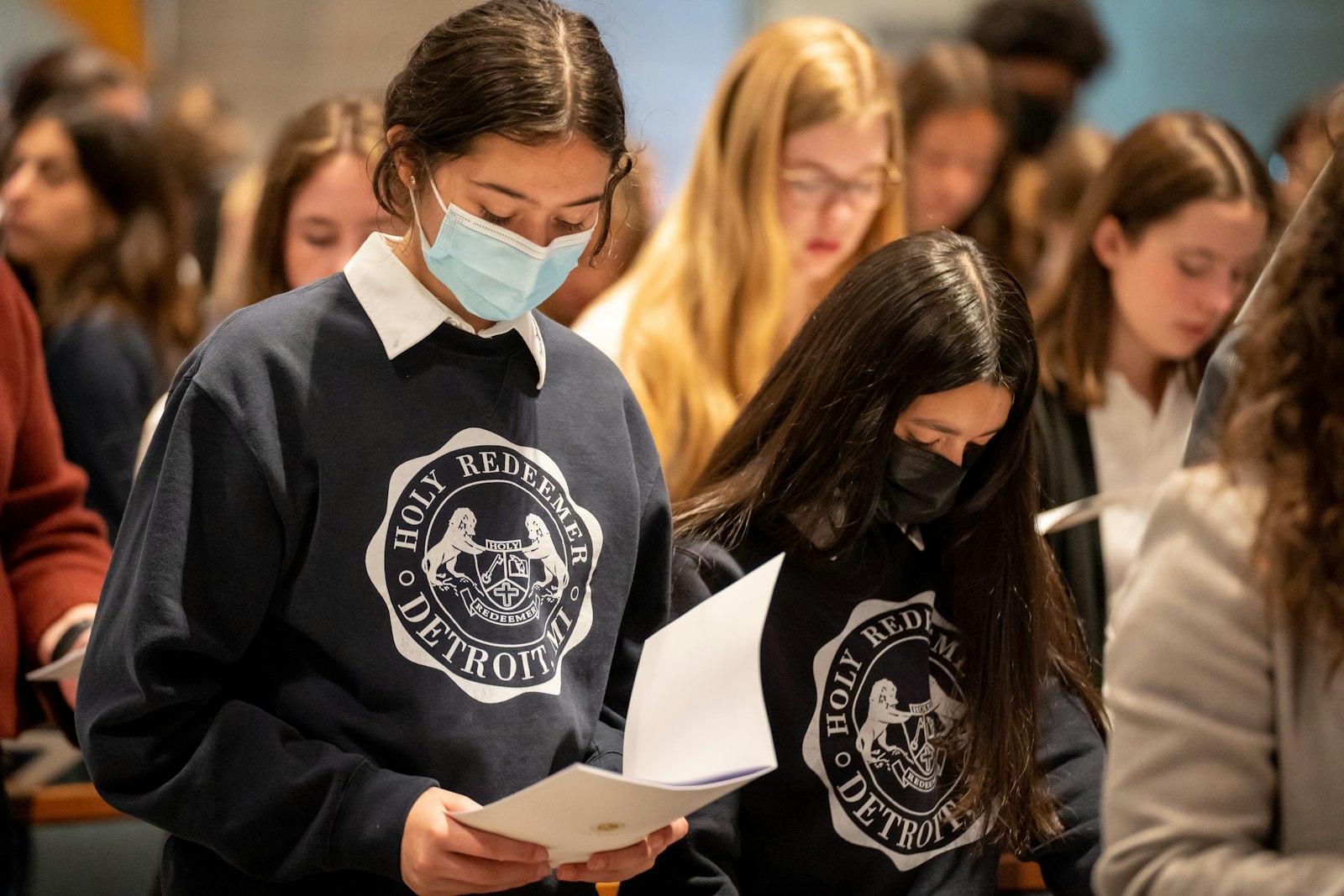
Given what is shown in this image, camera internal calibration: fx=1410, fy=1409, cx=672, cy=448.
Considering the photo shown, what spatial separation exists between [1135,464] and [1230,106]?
3.66 m

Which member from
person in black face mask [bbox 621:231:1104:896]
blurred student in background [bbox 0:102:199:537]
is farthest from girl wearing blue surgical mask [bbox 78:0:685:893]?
blurred student in background [bbox 0:102:199:537]

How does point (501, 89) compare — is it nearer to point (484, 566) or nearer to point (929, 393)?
point (484, 566)

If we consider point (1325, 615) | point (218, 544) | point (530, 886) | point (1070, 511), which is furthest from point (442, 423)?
point (1070, 511)

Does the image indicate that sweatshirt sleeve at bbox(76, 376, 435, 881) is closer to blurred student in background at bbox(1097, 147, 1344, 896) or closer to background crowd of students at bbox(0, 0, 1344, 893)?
background crowd of students at bbox(0, 0, 1344, 893)

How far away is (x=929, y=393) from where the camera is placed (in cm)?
180

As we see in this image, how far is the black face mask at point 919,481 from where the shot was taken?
1816mm

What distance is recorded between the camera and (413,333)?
5.03 ft

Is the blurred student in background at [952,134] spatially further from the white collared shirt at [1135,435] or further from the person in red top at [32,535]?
the person in red top at [32,535]

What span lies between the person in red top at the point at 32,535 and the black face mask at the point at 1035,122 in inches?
139

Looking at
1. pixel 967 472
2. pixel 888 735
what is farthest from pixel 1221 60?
pixel 888 735

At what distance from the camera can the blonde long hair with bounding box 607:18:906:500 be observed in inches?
103

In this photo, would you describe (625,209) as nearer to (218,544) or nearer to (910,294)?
(910,294)

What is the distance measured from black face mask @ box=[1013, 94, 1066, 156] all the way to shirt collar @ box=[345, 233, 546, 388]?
360 centimetres

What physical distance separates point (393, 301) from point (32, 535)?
0.87 m
